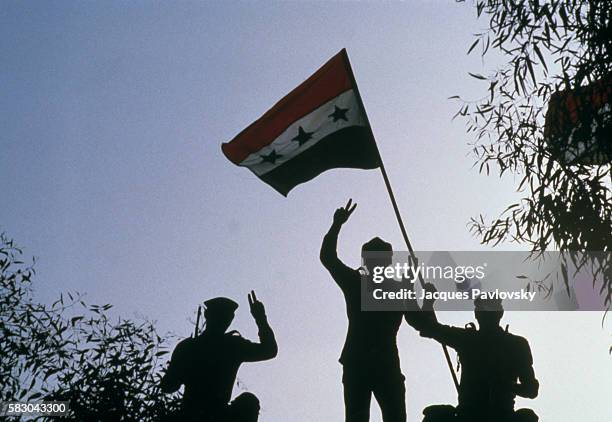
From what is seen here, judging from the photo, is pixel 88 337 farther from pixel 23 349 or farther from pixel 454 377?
pixel 454 377

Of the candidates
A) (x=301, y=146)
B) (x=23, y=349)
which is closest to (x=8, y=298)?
(x=23, y=349)

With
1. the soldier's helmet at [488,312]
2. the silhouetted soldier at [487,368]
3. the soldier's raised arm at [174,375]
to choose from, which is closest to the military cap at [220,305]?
the soldier's raised arm at [174,375]

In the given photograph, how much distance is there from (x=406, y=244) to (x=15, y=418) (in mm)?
4670

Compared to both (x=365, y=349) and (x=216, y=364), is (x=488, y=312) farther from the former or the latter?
(x=216, y=364)

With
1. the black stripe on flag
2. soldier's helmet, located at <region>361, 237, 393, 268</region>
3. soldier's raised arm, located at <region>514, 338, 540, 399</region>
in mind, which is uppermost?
the black stripe on flag

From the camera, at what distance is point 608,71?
7047 millimetres

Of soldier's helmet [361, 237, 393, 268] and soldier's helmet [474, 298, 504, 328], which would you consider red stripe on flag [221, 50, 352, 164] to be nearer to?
soldier's helmet [361, 237, 393, 268]

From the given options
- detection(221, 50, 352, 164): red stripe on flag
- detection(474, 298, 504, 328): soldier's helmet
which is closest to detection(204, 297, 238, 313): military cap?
detection(474, 298, 504, 328): soldier's helmet

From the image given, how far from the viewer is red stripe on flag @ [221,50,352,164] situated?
26.6ft

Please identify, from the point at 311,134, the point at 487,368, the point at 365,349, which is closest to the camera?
the point at 487,368

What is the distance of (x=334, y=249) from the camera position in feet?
20.6

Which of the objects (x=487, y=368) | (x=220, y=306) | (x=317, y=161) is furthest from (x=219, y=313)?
(x=317, y=161)

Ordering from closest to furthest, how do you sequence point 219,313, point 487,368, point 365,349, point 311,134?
point 487,368 → point 365,349 → point 219,313 → point 311,134

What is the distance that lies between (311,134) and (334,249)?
7.36 feet
